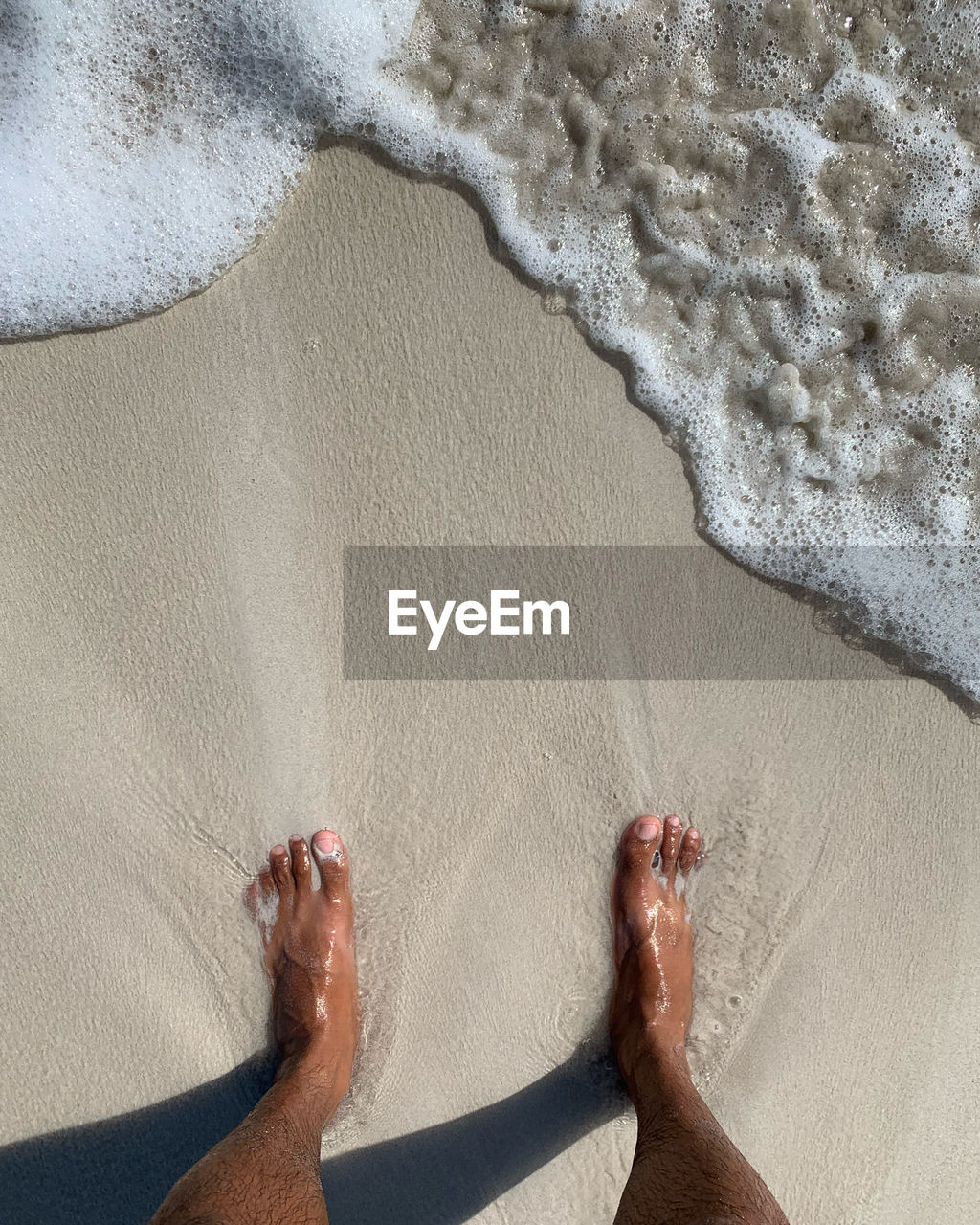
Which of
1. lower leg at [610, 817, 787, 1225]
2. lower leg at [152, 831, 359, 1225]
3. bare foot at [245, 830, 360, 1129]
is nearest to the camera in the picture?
lower leg at [610, 817, 787, 1225]

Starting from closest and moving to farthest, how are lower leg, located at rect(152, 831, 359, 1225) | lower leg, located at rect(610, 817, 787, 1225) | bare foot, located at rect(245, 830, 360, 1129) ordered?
lower leg, located at rect(610, 817, 787, 1225), lower leg, located at rect(152, 831, 359, 1225), bare foot, located at rect(245, 830, 360, 1129)

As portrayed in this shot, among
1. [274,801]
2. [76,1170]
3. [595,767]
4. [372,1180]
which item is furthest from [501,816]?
[76,1170]

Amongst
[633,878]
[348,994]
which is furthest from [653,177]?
[348,994]

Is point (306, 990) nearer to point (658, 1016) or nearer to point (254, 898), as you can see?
point (254, 898)

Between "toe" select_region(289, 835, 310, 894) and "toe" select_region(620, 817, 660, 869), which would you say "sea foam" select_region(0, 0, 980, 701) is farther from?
"toe" select_region(289, 835, 310, 894)

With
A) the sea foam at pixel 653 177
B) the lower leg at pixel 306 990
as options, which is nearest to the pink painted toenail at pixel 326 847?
the lower leg at pixel 306 990
